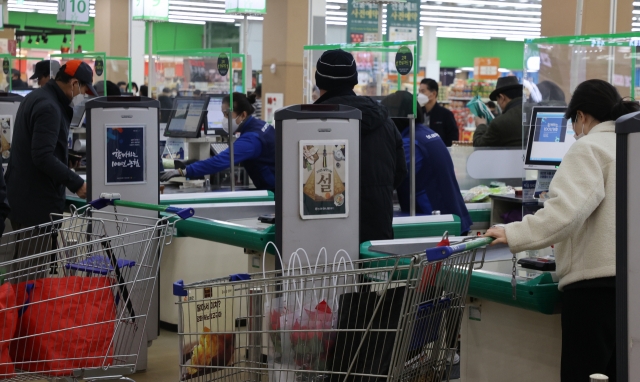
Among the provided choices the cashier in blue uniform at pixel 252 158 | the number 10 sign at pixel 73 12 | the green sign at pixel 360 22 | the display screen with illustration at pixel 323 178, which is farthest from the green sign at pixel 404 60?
the number 10 sign at pixel 73 12

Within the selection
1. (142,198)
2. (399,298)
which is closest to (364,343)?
(399,298)

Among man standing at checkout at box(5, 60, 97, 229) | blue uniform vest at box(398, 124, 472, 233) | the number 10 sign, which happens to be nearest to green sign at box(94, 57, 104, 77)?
the number 10 sign

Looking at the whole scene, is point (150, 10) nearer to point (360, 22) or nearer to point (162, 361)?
point (360, 22)

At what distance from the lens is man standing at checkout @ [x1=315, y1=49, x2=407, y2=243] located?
335 centimetres

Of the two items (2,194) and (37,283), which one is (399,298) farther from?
(2,194)

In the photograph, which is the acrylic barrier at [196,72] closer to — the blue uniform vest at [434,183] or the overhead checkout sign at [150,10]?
the blue uniform vest at [434,183]

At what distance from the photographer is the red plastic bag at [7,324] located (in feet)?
9.50

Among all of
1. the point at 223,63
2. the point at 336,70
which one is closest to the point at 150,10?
the point at 223,63

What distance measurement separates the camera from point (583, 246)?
104 inches

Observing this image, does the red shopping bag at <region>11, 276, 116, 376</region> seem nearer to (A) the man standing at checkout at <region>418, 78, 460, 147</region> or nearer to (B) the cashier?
(B) the cashier

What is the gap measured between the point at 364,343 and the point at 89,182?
2054 mm

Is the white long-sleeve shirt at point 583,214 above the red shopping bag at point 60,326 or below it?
above

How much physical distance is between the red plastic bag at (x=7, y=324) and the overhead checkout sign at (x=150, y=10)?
34.4ft

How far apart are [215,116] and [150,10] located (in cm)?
641
